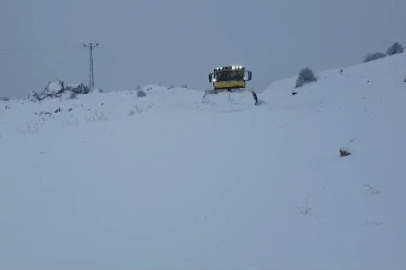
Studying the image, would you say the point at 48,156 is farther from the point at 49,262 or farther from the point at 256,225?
the point at 256,225

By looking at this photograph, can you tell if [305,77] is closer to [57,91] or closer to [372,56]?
[372,56]

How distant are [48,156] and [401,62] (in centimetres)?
2160

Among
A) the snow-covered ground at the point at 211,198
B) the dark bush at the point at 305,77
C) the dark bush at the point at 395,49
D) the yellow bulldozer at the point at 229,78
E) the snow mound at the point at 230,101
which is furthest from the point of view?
the dark bush at the point at 395,49

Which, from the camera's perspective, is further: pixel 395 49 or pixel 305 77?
pixel 395 49

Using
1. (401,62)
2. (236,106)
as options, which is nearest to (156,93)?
(236,106)

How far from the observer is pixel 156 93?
27953 millimetres

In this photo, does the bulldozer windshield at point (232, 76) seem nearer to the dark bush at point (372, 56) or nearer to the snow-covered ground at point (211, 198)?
the snow-covered ground at point (211, 198)

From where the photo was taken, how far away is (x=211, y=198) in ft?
15.8

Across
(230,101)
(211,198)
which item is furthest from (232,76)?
(211,198)

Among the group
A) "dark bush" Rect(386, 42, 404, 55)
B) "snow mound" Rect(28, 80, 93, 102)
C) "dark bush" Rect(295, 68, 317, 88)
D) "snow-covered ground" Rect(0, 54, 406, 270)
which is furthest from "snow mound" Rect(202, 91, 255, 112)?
"dark bush" Rect(386, 42, 404, 55)

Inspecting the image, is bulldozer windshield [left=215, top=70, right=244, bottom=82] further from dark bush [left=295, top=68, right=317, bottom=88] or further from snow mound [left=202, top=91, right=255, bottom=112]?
dark bush [left=295, top=68, right=317, bottom=88]

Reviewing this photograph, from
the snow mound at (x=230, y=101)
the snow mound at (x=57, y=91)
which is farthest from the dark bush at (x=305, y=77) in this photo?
the snow mound at (x=57, y=91)

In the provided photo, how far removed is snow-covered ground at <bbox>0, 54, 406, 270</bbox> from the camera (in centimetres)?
341

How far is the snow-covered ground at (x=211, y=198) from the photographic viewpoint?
3.41 m
